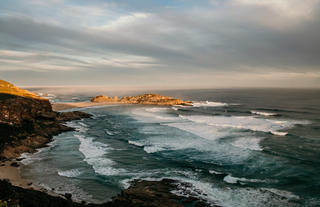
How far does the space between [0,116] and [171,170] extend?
24873mm

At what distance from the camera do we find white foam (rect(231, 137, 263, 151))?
28.1 m

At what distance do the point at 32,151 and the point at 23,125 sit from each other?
7.40 m

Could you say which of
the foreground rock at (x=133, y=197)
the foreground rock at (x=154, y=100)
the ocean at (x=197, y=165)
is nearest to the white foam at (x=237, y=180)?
the ocean at (x=197, y=165)

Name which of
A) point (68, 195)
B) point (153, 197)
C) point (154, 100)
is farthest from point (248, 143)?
point (154, 100)

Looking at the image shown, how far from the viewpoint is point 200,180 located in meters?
18.2

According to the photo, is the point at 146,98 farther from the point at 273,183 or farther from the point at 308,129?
the point at 273,183

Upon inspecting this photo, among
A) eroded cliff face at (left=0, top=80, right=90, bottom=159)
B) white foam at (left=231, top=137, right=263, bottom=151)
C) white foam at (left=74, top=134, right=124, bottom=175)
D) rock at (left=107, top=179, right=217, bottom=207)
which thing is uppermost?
eroded cliff face at (left=0, top=80, right=90, bottom=159)

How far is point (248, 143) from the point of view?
30.2 meters

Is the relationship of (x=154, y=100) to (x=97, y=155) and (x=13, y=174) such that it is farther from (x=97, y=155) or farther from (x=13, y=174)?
(x=13, y=174)

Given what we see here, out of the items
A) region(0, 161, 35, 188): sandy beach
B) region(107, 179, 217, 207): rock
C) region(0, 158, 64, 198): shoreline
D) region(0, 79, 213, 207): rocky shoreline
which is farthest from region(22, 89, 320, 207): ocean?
region(0, 79, 213, 207): rocky shoreline

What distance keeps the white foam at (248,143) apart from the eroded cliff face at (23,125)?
1055 inches

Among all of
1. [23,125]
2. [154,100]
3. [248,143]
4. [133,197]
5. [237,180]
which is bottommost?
[237,180]

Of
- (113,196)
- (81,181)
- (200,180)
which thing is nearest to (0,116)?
(81,181)

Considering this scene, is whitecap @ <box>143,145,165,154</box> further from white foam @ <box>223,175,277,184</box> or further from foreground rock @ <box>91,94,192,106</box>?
foreground rock @ <box>91,94,192,106</box>
